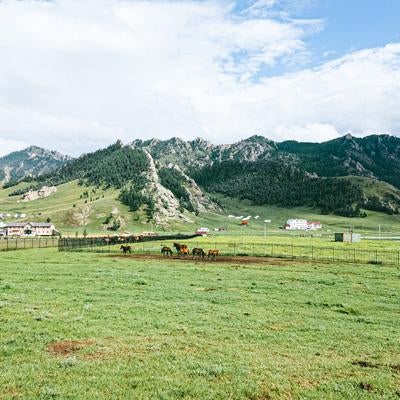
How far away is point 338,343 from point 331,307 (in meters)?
Result: 10.1

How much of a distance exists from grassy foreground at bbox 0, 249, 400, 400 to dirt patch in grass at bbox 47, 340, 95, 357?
83mm

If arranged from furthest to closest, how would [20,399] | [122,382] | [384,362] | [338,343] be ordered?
[338,343] → [384,362] → [122,382] → [20,399]

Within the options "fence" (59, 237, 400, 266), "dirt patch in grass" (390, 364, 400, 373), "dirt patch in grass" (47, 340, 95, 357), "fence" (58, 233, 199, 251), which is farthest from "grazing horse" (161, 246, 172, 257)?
"dirt patch in grass" (390, 364, 400, 373)

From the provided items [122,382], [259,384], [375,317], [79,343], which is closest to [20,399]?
[122,382]

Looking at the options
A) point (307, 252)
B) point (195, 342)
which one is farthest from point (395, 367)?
point (307, 252)

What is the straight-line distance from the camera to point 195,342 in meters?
19.7

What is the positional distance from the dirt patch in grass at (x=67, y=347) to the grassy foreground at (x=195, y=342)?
0.08 metres

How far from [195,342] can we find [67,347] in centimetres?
575

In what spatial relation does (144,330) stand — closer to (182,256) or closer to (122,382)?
(122,382)

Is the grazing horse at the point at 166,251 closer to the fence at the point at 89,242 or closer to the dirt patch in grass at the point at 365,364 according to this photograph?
the fence at the point at 89,242

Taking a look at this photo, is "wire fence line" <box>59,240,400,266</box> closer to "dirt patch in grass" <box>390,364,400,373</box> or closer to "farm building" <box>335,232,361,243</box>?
"farm building" <box>335,232,361,243</box>

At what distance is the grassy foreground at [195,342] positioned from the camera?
14297 millimetres

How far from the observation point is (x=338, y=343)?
20.6m

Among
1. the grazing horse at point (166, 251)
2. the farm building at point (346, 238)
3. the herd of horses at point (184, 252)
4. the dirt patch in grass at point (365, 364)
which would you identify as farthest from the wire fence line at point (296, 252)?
the dirt patch in grass at point (365, 364)
